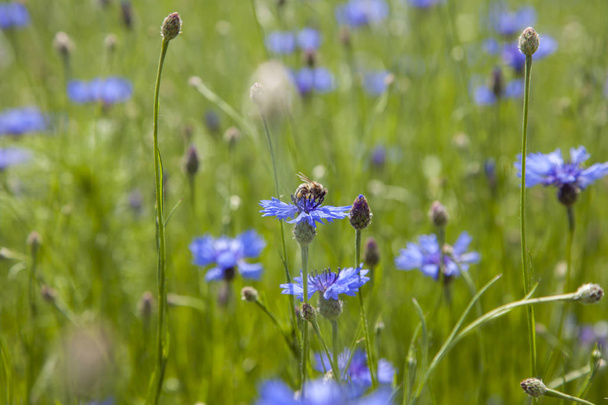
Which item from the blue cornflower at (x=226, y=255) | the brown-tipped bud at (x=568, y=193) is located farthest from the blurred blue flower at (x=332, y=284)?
the brown-tipped bud at (x=568, y=193)

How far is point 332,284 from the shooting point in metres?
0.88

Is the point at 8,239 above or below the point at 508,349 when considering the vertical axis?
above

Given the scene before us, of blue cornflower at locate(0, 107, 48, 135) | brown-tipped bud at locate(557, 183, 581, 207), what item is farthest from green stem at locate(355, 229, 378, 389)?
blue cornflower at locate(0, 107, 48, 135)

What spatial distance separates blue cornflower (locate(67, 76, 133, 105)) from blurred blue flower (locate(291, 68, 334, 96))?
616mm

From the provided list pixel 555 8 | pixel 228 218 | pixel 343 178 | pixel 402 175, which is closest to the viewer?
pixel 228 218

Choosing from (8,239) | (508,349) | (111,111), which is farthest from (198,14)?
(508,349)

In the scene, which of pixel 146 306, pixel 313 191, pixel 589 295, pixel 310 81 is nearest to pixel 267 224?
pixel 310 81

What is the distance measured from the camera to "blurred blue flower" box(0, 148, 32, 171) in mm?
1773

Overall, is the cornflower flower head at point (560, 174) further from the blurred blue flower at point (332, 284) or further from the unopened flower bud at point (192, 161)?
the unopened flower bud at point (192, 161)

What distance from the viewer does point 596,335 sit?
61.1 inches

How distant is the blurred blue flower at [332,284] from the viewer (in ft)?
2.72

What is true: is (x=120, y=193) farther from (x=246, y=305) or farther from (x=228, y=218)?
(x=228, y=218)

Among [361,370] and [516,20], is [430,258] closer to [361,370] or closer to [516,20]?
[361,370]

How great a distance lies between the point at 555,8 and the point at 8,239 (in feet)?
11.1
